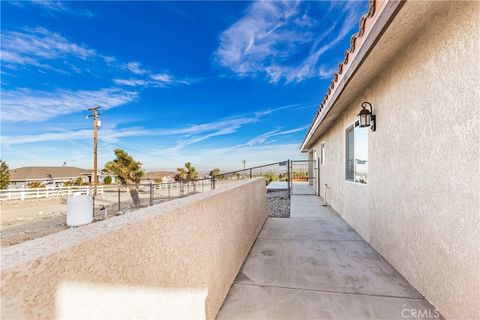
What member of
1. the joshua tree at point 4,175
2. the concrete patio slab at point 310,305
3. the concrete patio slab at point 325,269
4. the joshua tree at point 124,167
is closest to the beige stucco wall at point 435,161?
the concrete patio slab at point 325,269

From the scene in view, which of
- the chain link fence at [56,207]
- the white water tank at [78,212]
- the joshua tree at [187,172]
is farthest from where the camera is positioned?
the joshua tree at [187,172]

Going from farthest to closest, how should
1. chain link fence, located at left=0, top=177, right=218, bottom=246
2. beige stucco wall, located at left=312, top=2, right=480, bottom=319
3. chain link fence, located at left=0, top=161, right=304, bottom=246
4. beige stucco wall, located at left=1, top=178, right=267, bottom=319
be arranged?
chain link fence, located at left=0, top=177, right=218, bottom=246 → chain link fence, located at left=0, top=161, right=304, bottom=246 → beige stucco wall, located at left=312, top=2, right=480, bottom=319 → beige stucco wall, located at left=1, top=178, right=267, bottom=319

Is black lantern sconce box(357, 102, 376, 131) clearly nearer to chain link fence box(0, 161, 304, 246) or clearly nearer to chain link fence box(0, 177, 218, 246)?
chain link fence box(0, 161, 304, 246)

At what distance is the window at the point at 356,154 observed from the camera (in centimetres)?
431

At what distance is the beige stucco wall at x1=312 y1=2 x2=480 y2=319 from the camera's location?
69.9 inches

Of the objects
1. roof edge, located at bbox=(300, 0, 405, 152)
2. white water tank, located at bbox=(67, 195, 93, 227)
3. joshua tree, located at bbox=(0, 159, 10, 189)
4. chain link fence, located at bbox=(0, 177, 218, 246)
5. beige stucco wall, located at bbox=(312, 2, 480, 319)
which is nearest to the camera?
white water tank, located at bbox=(67, 195, 93, 227)

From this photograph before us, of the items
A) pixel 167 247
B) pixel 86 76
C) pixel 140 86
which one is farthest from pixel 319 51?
pixel 86 76

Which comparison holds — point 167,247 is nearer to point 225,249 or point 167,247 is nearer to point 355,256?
point 225,249

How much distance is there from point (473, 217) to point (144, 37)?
1409 centimetres

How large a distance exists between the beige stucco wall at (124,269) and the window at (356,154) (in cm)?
348

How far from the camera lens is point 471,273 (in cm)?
175

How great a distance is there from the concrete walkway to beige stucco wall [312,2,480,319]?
0.93ft

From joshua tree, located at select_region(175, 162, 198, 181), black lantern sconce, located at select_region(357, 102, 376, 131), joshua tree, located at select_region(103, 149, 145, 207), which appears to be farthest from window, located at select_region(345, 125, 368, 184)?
joshua tree, located at select_region(175, 162, 198, 181)

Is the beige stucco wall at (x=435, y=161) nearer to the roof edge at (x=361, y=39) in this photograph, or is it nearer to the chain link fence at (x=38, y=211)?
the roof edge at (x=361, y=39)
